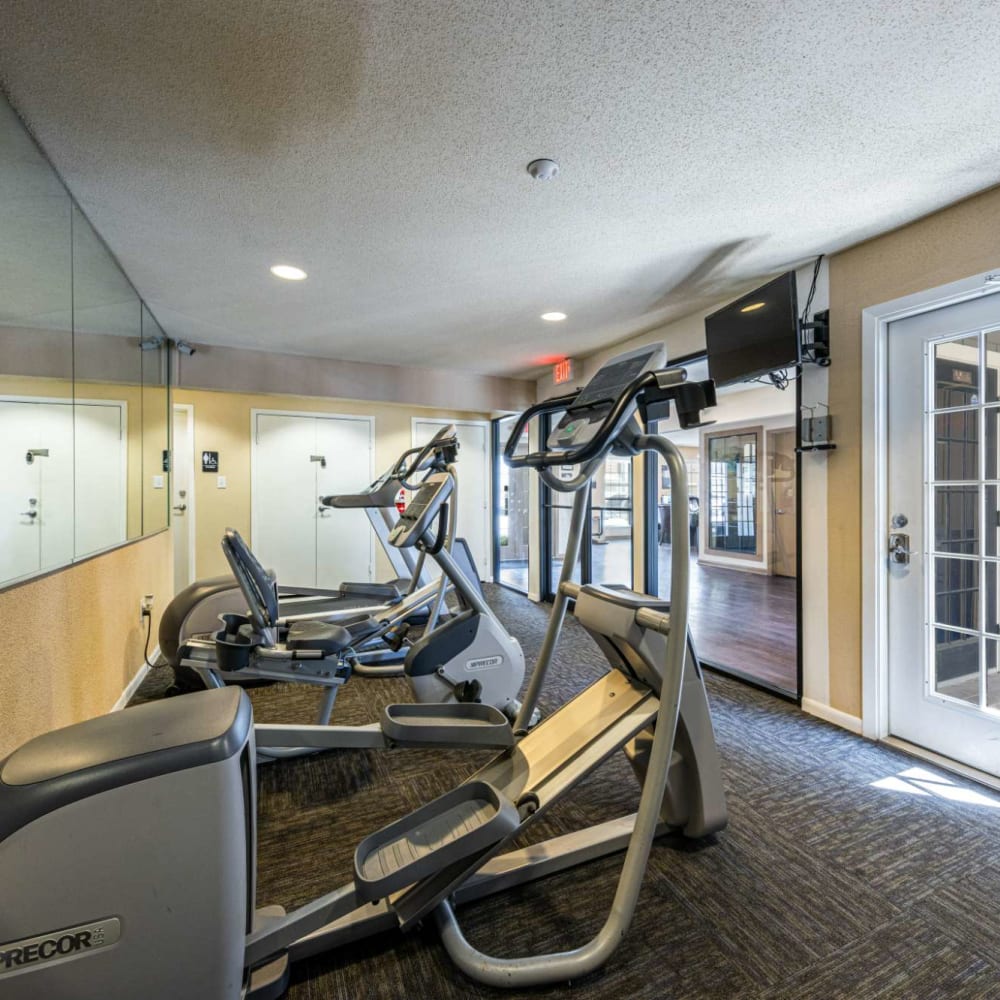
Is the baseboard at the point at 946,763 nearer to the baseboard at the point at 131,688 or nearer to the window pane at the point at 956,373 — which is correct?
the window pane at the point at 956,373

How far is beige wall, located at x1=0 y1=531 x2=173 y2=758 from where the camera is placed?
1.78m

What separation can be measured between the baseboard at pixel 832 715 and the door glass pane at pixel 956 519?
95 cm

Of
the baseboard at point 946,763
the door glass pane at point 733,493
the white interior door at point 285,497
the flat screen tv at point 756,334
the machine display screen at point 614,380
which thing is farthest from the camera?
the door glass pane at point 733,493

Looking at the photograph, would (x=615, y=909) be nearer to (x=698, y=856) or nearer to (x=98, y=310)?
(x=698, y=856)

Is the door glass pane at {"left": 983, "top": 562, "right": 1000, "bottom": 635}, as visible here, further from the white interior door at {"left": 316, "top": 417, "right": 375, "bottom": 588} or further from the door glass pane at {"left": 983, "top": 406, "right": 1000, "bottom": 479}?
the white interior door at {"left": 316, "top": 417, "right": 375, "bottom": 588}

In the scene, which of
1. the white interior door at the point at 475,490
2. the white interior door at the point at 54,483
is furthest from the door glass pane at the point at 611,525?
the white interior door at the point at 54,483

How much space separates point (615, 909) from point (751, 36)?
7.61ft

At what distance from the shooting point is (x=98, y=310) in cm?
270

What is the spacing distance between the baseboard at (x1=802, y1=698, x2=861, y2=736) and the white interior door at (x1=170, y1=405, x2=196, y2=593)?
5293 millimetres

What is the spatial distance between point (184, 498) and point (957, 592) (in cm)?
594

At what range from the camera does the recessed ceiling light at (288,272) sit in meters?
3.05

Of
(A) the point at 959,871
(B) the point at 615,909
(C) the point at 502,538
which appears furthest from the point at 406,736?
(C) the point at 502,538

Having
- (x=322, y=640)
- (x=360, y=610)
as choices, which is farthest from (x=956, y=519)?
(x=360, y=610)

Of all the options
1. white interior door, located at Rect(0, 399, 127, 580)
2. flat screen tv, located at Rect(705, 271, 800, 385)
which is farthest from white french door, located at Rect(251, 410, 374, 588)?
flat screen tv, located at Rect(705, 271, 800, 385)
